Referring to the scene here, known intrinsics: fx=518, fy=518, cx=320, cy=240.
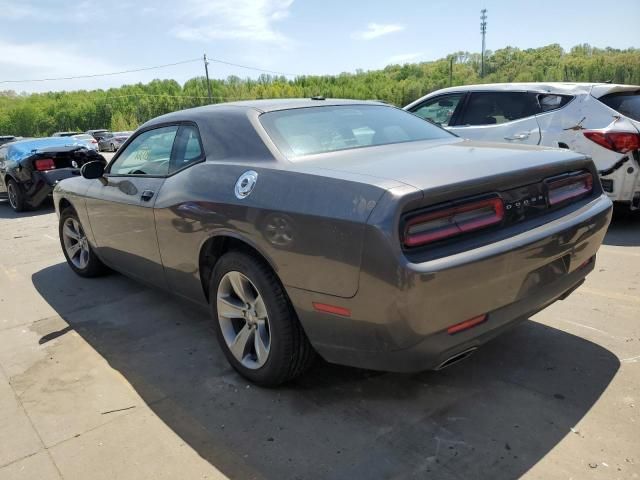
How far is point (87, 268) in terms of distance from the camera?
4.95 metres

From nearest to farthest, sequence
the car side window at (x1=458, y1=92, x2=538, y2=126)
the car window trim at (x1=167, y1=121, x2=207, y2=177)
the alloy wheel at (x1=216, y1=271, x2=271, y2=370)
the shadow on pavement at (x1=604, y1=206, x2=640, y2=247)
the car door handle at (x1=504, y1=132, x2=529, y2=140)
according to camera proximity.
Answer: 1. the alloy wheel at (x1=216, y1=271, x2=271, y2=370)
2. the car window trim at (x1=167, y1=121, x2=207, y2=177)
3. the shadow on pavement at (x1=604, y1=206, x2=640, y2=247)
4. the car door handle at (x1=504, y1=132, x2=529, y2=140)
5. the car side window at (x1=458, y1=92, x2=538, y2=126)

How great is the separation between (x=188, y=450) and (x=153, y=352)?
117 cm

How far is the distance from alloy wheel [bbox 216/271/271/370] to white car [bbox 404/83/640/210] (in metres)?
3.76

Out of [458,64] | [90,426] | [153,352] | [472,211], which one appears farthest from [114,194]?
[458,64]

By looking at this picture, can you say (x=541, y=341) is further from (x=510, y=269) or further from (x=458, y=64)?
(x=458, y=64)

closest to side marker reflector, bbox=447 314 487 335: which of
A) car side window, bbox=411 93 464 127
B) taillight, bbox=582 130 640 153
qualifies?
taillight, bbox=582 130 640 153

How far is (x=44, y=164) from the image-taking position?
364 inches

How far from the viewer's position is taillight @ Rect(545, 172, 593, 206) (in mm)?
2643

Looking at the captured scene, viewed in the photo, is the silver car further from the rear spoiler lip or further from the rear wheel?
the rear spoiler lip

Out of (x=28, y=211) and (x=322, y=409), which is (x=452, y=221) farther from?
(x=28, y=211)

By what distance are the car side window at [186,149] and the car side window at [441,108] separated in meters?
4.24

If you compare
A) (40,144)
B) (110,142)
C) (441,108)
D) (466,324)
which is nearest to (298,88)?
(110,142)

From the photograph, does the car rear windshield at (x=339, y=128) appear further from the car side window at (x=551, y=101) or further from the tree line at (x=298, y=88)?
the tree line at (x=298, y=88)

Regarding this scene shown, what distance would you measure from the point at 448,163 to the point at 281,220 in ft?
2.73
